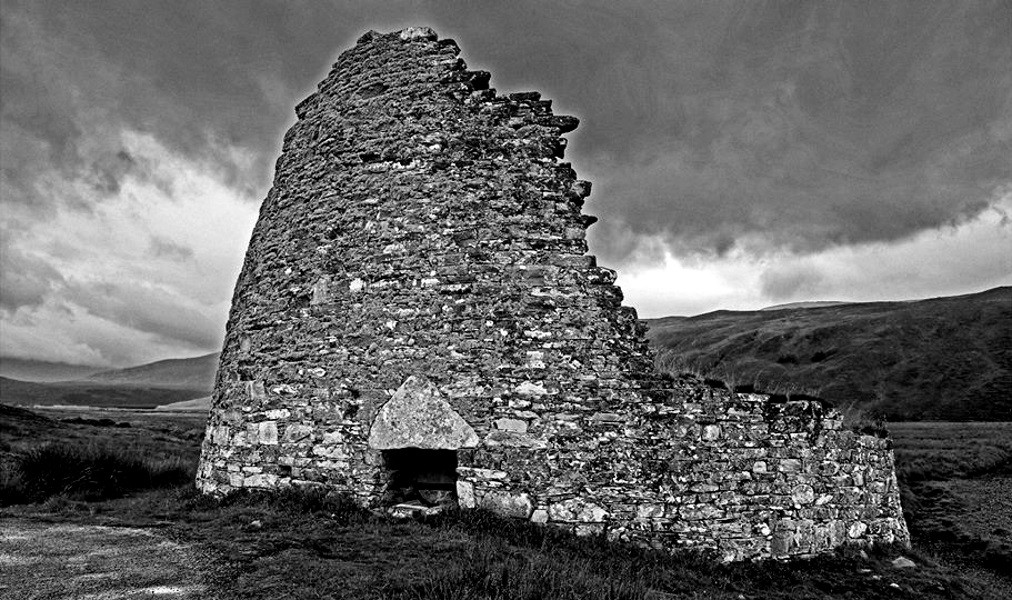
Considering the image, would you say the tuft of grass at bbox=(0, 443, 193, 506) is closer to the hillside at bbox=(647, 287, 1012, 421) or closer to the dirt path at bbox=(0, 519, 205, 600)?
the dirt path at bbox=(0, 519, 205, 600)

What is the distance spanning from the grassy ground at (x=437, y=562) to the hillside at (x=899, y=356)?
47.3 m

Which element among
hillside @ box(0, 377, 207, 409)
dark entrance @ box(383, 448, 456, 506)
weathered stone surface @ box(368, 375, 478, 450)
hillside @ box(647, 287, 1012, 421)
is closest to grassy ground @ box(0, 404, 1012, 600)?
dark entrance @ box(383, 448, 456, 506)

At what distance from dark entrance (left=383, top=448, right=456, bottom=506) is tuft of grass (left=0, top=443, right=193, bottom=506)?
200 inches

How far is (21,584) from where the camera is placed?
4.57 m

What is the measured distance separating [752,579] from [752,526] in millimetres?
623

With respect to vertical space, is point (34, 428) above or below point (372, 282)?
below

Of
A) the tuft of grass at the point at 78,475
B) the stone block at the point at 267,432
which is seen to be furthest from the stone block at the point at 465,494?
the tuft of grass at the point at 78,475

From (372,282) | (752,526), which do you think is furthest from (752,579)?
(372,282)

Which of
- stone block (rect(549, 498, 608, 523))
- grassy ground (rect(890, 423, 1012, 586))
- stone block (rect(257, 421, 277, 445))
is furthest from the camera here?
grassy ground (rect(890, 423, 1012, 586))

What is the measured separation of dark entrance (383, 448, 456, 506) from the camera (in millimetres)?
7602

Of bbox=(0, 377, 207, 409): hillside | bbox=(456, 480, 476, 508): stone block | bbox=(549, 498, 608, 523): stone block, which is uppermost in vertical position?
bbox=(0, 377, 207, 409): hillside

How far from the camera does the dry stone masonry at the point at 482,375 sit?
23.2 ft

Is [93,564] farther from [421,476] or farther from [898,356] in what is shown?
[898,356]

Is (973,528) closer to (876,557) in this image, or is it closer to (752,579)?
(876,557)
